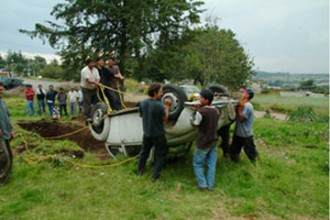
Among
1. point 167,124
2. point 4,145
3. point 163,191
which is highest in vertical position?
point 167,124

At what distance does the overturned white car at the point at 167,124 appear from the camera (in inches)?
179

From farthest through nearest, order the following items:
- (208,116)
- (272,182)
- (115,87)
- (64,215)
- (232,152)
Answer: (115,87) < (232,152) < (272,182) < (208,116) < (64,215)

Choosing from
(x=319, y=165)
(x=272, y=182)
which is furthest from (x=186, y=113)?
(x=319, y=165)

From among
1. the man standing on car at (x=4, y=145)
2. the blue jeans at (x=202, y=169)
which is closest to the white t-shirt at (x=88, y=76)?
the man standing on car at (x=4, y=145)

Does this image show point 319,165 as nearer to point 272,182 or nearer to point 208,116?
point 272,182

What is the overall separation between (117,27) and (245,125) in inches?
403

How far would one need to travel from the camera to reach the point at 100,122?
590 cm

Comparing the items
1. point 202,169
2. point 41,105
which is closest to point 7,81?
point 41,105

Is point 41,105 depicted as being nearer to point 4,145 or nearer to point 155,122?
point 4,145

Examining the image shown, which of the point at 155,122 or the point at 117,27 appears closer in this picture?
the point at 155,122

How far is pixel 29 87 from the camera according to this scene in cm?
1348

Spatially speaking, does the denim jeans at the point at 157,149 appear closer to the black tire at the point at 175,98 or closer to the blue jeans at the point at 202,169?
the black tire at the point at 175,98

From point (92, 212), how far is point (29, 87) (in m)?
11.5

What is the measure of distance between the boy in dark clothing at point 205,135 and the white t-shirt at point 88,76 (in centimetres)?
280
